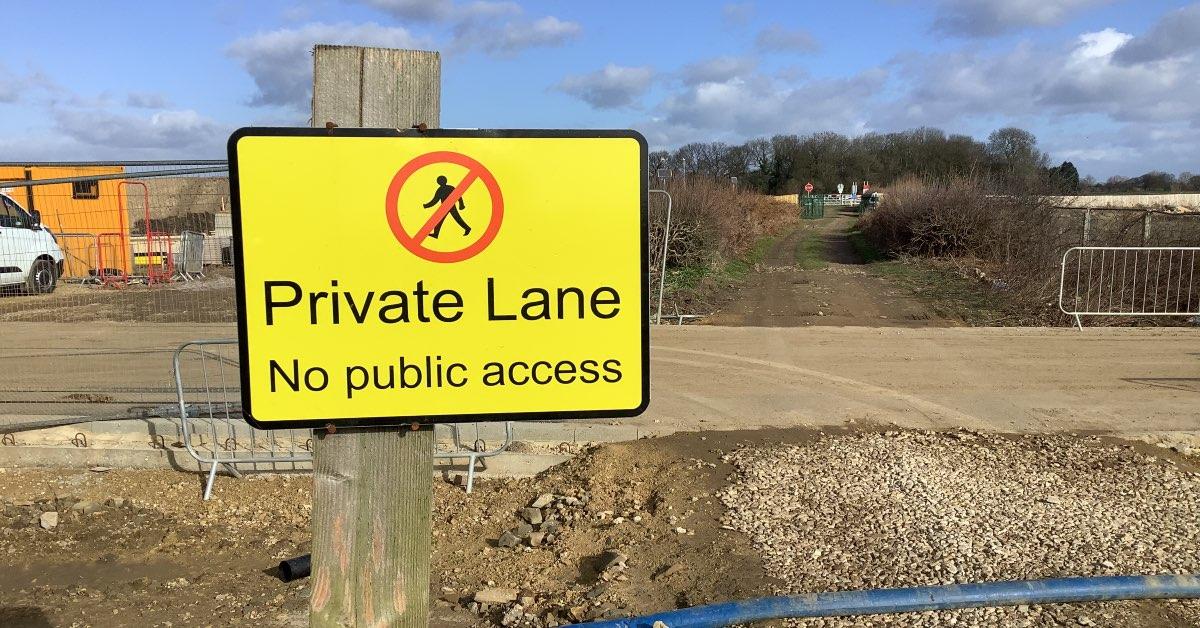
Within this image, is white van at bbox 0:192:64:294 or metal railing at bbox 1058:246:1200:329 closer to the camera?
metal railing at bbox 1058:246:1200:329

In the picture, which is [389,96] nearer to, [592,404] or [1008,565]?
[592,404]

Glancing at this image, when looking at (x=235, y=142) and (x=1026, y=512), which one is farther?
(x=1026, y=512)

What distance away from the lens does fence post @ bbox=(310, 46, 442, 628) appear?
5.91 ft

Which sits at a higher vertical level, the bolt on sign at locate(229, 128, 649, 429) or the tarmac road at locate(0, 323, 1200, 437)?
the bolt on sign at locate(229, 128, 649, 429)

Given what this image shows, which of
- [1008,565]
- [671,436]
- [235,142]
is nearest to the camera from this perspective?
[235,142]

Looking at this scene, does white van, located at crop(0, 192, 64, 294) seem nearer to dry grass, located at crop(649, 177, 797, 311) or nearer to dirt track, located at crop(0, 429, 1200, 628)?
dirt track, located at crop(0, 429, 1200, 628)

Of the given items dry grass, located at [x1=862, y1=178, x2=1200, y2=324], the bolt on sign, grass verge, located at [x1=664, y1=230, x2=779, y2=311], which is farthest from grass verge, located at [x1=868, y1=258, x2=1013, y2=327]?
the bolt on sign

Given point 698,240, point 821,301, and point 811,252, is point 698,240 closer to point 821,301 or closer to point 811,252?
point 821,301

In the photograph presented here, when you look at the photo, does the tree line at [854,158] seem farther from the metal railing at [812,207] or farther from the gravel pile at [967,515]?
the gravel pile at [967,515]

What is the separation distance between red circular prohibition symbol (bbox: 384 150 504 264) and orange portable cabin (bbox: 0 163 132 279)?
266 inches

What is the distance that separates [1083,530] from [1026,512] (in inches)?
12.5

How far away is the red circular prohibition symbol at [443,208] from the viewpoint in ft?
5.62

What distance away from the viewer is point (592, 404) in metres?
1.83

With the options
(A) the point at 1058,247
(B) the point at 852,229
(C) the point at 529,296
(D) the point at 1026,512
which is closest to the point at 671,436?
(D) the point at 1026,512
